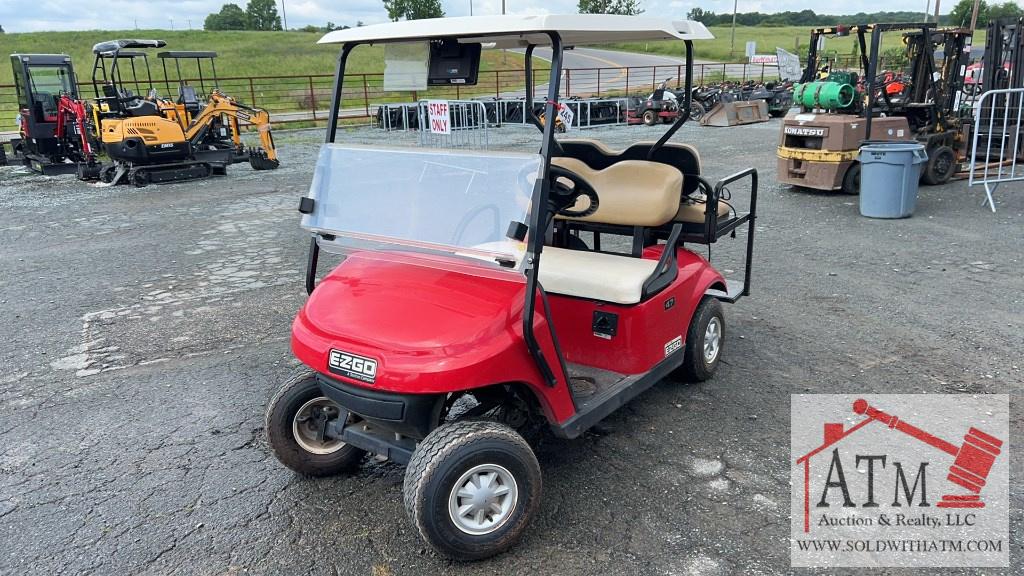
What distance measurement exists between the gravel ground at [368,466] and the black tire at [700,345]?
0.10 m

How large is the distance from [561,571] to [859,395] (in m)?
2.24

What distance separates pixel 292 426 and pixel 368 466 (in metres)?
0.46

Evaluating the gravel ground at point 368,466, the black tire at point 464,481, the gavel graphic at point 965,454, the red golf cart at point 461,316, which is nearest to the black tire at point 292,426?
the red golf cart at point 461,316

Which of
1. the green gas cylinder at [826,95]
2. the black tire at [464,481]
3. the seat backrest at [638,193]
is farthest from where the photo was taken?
the green gas cylinder at [826,95]

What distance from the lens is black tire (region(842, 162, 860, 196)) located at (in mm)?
9828

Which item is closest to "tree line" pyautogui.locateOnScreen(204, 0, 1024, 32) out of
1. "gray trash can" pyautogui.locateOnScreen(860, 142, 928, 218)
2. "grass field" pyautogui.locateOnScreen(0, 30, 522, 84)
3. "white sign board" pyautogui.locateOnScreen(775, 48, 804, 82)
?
"grass field" pyautogui.locateOnScreen(0, 30, 522, 84)

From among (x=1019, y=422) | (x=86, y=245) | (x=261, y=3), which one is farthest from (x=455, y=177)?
(x=261, y=3)

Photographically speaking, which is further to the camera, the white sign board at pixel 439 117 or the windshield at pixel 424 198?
the white sign board at pixel 439 117

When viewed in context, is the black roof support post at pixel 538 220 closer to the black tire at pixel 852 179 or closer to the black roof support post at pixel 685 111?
the black roof support post at pixel 685 111

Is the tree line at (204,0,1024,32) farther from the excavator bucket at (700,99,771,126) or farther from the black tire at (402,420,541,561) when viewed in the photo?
the black tire at (402,420,541,561)

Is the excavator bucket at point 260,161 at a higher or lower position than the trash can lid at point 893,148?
lower

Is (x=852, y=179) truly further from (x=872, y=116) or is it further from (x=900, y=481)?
(x=900, y=481)

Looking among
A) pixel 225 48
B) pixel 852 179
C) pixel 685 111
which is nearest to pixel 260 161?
pixel 852 179

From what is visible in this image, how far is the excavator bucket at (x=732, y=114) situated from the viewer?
795 inches
